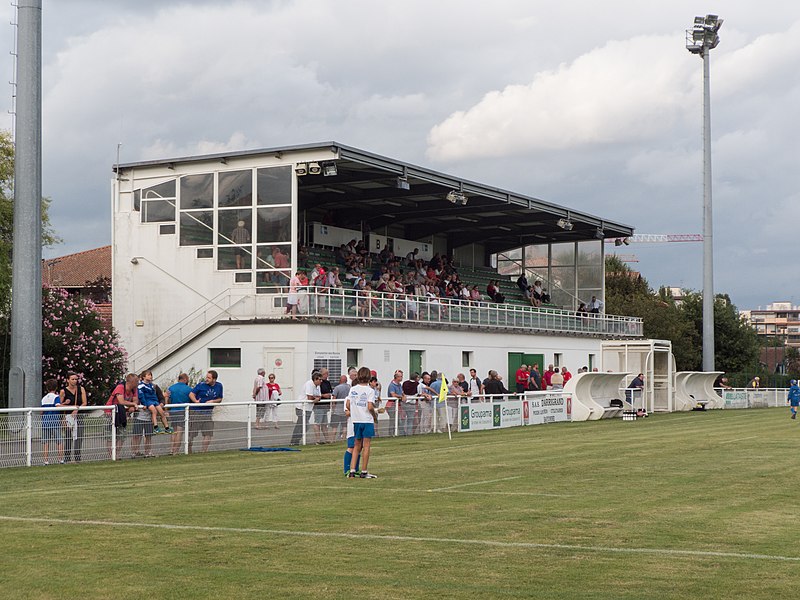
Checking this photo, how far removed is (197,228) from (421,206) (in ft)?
40.1

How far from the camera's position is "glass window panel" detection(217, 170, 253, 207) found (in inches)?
1522

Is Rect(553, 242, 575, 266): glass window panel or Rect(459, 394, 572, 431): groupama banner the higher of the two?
Rect(553, 242, 575, 266): glass window panel

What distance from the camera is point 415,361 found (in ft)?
136

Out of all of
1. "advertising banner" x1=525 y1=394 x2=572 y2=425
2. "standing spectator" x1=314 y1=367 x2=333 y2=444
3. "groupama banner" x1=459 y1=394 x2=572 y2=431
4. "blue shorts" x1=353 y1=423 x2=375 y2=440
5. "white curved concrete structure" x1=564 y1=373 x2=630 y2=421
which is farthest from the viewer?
"white curved concrete structure" x1=564 y1=373 x2=630 y2=421

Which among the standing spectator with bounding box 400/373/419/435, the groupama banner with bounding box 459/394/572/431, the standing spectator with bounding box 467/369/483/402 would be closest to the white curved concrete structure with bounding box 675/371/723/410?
the groupama banner with bounding box 459/394/572/431

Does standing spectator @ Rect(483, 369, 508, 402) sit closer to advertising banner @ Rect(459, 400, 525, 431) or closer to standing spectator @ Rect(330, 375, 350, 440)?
advertising banner @ Rect(459, 400, 525, 431)

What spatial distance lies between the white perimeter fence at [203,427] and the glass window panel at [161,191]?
537 inches

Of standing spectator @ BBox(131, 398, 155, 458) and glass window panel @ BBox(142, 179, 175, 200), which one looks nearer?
standing spectator @ BBox(131, 398, 155, 458)

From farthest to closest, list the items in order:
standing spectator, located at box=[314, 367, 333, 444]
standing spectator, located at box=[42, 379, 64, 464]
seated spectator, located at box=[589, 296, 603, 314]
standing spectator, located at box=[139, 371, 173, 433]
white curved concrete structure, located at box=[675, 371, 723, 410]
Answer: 1. seated spectator, located at box=[589, 296, 603, 314]
2. white curved concrete structure, located at box=[675, 371, 723, 410]
3. standing spectator, located at box=[314, 367, 333, 444]
4. standing spectator, located at box=[139, 371, 173, 433]
5. standing spectator, located at box=[42, 379, 64, 464]

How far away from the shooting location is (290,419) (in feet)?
86.0

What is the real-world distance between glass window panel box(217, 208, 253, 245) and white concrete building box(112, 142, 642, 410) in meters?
0.03

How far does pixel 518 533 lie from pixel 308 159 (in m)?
26.9

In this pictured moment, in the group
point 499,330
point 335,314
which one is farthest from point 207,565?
point 499,330

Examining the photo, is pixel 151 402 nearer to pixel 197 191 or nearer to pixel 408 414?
pixel 408 414
